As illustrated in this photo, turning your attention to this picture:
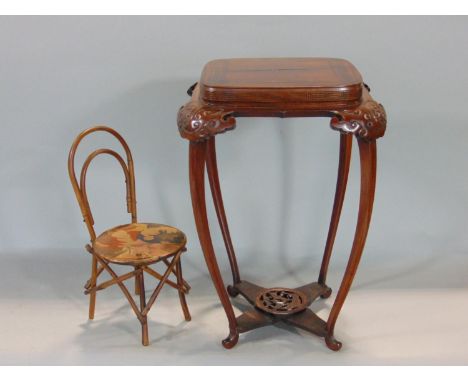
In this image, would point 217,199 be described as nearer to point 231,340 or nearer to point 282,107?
point 231,340

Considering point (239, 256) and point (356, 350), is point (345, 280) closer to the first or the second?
point (356, 350)

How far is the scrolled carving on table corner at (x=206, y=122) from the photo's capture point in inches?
92.5

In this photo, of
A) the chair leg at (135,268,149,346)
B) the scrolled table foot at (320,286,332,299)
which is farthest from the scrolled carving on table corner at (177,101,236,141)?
the scrolled table foot at (320,286,332,299)

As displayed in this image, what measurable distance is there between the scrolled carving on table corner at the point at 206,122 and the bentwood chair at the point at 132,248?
604mm

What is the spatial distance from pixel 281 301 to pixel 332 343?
0.34 m

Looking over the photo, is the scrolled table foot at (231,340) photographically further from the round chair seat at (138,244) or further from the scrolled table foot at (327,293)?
the scrolled table foot at (327,293)

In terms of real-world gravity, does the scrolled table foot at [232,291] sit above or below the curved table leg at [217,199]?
below

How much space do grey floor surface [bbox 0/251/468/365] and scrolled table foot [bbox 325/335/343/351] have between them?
0.02 meters

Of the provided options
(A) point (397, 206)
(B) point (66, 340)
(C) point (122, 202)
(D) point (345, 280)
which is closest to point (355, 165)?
(A) point (397, 206)

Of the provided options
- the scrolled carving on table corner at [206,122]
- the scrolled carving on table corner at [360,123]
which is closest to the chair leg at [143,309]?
the scrolled carving on table corner at [206,122]

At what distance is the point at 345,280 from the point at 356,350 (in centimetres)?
34

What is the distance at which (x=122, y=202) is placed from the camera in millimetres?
3594

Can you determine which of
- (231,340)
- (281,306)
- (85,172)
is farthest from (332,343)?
(85,172)

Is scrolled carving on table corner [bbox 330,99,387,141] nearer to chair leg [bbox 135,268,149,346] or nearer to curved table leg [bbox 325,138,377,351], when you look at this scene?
curved table leg [bbox 325,138,377,351]
